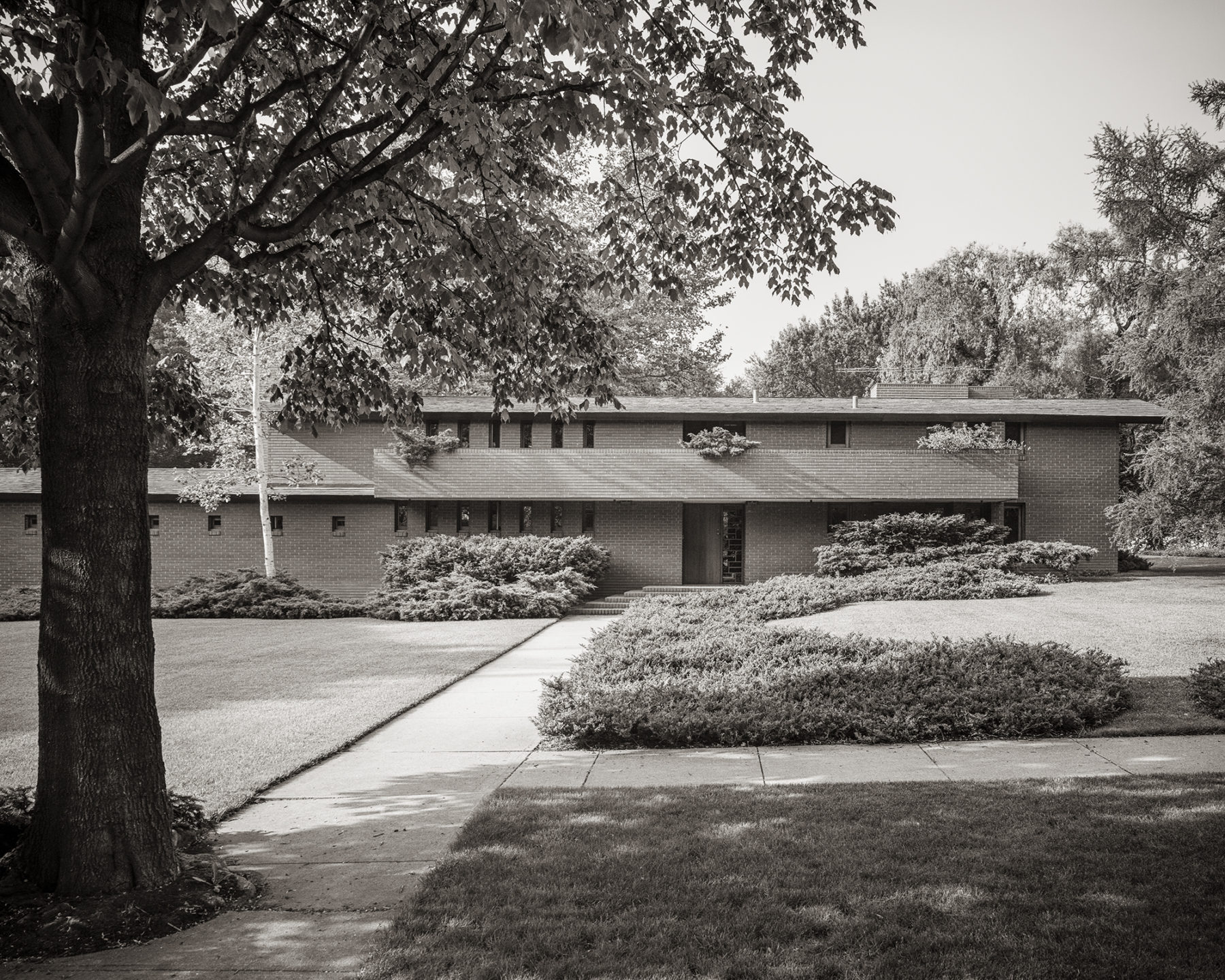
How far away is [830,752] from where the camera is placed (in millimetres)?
8328

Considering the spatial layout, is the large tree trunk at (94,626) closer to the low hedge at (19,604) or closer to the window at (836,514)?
the low hedge at (19,604)

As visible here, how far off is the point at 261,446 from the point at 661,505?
1222cm

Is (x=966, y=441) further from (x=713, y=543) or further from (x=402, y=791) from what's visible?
(x=402, y=791)

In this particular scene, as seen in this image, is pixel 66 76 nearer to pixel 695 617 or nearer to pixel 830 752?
pixel 830 752

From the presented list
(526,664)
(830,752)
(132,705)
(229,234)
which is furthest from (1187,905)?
(526,664)

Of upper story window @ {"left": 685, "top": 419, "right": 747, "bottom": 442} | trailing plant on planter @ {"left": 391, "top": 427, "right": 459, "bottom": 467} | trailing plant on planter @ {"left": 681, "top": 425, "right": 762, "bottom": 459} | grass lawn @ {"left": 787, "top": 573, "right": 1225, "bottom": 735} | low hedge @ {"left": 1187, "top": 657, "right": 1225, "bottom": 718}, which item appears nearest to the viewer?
low hedge @ {"left": 1187, "top": 657, "right": 1225, "bottom": 718}

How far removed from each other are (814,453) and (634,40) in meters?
22.0

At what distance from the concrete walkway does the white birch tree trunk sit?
668 inches

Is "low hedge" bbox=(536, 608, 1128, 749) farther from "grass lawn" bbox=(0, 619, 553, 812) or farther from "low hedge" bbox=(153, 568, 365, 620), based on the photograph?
"low hedge" bbox=(153, 568, 365, 620)

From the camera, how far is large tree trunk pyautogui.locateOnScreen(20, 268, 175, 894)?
199 inches

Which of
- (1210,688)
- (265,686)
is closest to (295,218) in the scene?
(265,686)

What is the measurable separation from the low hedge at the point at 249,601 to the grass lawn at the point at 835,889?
60.5ft

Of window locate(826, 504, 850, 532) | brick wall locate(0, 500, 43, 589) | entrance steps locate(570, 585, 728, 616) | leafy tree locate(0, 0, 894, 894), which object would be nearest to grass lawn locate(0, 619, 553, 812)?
leafy tree locate(0, 0, 894, 894)

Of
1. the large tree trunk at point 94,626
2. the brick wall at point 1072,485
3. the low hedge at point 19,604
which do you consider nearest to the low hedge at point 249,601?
the low hedge at point 19,604
